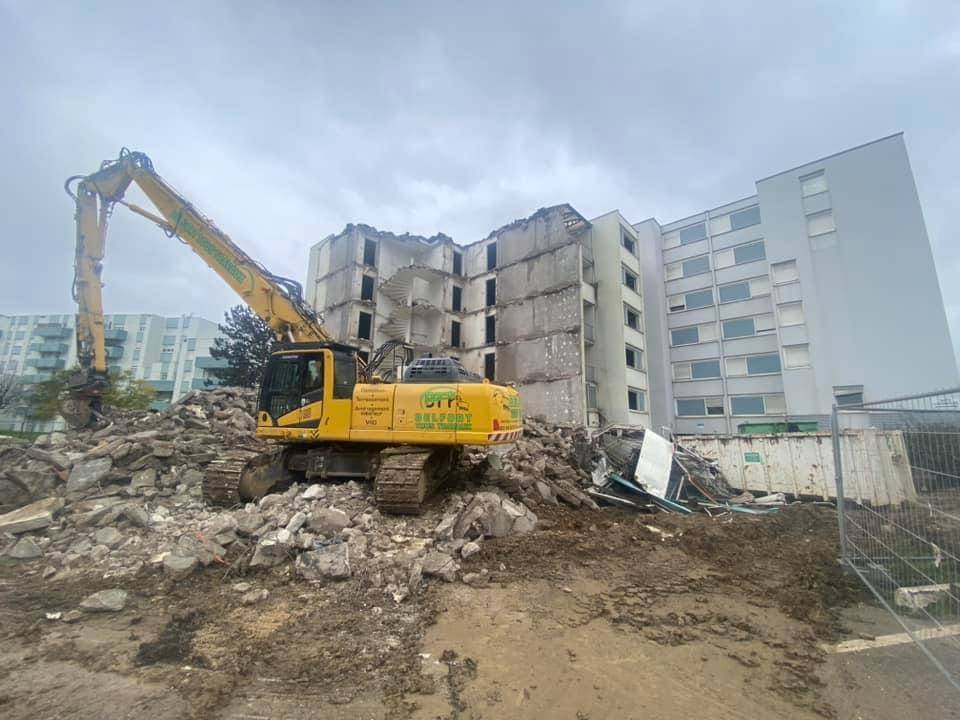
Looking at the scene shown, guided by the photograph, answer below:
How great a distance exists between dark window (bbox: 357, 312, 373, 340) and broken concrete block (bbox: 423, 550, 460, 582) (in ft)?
78.5

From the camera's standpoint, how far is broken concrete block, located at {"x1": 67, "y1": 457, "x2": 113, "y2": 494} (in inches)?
300

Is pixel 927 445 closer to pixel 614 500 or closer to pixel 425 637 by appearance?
pixel 425 637

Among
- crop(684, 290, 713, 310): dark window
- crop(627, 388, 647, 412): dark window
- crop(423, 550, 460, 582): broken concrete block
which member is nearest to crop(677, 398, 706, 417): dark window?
crop(627, 388, 647, 412): dark window

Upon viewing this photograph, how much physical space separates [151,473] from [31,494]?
1.71 meters

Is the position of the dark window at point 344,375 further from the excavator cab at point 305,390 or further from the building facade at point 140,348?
the building facade at point 140,348

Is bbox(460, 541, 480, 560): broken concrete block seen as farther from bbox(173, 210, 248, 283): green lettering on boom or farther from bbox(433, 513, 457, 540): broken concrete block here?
bbox(173, 210, 248, 283): green lettering on boom

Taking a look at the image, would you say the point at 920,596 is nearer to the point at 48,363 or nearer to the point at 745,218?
the point at 745,218

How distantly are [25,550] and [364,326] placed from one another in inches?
915

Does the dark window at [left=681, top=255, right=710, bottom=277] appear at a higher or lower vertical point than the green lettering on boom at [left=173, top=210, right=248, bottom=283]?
higher

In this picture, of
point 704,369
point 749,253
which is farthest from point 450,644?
point 749,253

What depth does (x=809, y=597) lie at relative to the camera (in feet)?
15.1

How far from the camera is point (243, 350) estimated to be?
27656 mm

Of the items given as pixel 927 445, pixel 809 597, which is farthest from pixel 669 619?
pixel 927 445

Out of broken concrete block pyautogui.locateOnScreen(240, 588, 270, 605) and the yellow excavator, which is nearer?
broken concrete block pyautogui.locateOnScreen(240, 588, 270, 605)
